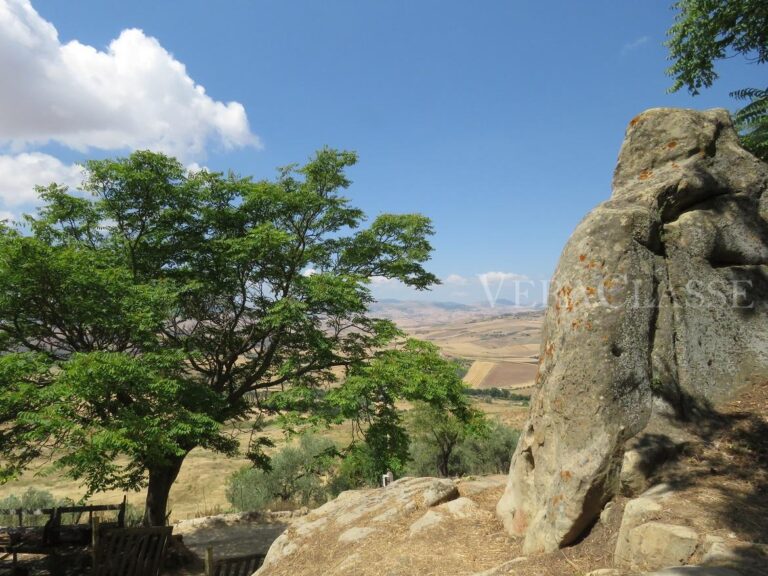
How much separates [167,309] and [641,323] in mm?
12534

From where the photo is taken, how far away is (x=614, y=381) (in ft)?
20.5

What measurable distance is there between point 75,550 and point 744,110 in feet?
71.3

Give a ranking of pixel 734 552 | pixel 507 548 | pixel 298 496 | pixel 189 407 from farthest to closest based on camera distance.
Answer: pixel 298 496, pixel 189 407, pixel 507 548, pixel 734 552

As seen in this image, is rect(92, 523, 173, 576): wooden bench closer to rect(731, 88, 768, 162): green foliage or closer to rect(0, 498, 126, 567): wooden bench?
rect(0, 498, 126, 567): wooden bench

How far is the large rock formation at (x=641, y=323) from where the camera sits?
6.15 metres

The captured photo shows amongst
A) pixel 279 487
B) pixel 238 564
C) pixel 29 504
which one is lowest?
pixel 29 504

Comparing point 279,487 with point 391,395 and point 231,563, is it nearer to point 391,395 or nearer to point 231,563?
point 231,563

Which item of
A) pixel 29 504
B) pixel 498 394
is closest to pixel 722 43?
pixel 29 504

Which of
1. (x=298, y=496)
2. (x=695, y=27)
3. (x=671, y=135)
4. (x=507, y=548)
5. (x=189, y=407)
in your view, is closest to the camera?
(x=507, y=548)

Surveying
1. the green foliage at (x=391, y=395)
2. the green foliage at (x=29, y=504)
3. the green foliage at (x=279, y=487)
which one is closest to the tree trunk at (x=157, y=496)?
the green foliage at (x=391, y=395)

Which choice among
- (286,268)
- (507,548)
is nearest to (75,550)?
(286,268)

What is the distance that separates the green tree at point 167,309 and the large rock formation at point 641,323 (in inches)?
352

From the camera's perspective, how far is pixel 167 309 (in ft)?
46.0

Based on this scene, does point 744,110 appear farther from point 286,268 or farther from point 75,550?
point 75,550
